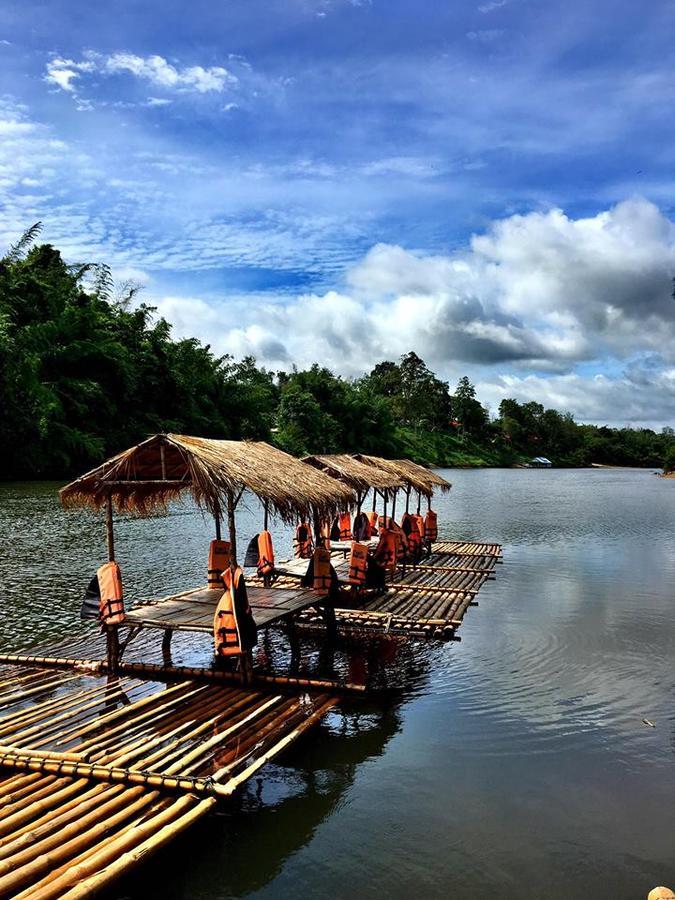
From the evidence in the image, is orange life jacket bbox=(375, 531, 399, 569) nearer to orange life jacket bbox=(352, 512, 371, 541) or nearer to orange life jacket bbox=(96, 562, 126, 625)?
orange life jacket bbox=(352, 512, 371, 541)

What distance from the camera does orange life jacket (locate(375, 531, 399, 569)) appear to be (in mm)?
14461

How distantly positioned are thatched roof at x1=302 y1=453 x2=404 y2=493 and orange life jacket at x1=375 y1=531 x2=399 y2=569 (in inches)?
41.6

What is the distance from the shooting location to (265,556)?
1230cm

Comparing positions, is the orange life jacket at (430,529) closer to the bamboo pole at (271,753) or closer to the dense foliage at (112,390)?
the bamboo pole at (271,753)

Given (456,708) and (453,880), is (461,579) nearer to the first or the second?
(456,708)

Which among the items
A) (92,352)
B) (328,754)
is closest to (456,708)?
(328,754)

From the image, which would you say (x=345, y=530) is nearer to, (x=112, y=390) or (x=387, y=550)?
(x=387, y=550)

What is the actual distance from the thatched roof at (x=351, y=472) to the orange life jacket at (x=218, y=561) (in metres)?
3.03

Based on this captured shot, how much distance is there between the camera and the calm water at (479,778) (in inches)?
216

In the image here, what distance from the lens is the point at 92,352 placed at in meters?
40.2

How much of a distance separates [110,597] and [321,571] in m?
3.40

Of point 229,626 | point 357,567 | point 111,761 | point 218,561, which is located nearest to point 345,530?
point 357,567

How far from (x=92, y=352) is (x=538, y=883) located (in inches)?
1535

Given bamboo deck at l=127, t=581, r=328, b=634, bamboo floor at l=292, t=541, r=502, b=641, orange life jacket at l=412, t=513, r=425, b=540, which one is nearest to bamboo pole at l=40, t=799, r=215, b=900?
bamboo deck at l=127, t=581, r=328, b=634
